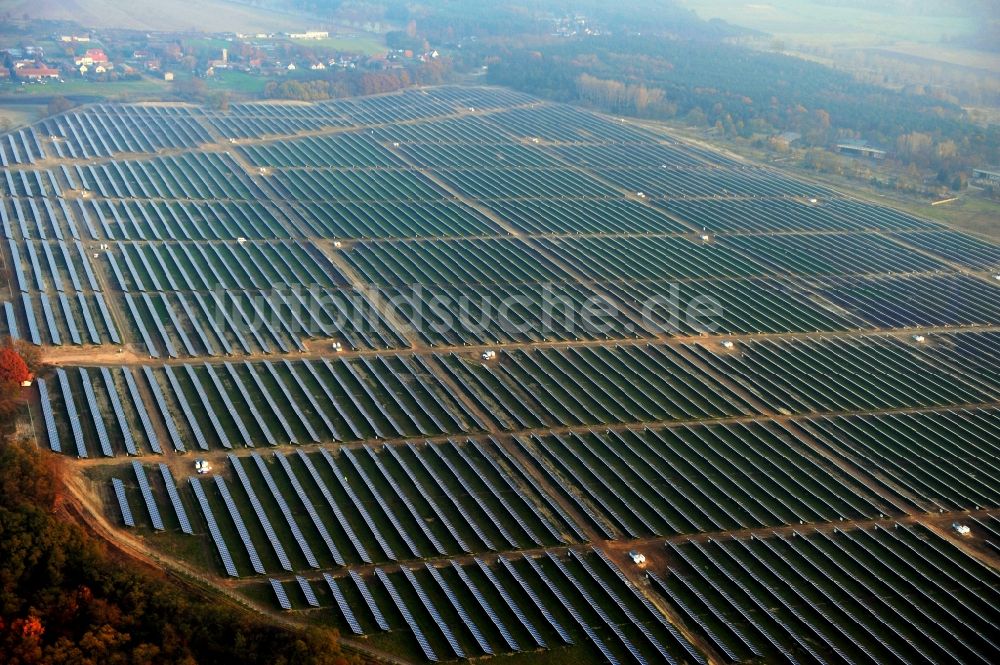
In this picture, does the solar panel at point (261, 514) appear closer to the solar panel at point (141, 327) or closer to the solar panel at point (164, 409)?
the solar panel at point (164, 409)

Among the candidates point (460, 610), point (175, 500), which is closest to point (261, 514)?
point (175, 500)

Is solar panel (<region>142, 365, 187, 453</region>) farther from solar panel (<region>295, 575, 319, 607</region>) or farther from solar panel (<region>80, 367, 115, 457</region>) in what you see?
solar panel (<region>295, 575, 319, 607</region>)

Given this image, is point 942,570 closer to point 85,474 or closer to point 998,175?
point 85,474

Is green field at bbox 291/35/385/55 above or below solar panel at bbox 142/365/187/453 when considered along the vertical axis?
above

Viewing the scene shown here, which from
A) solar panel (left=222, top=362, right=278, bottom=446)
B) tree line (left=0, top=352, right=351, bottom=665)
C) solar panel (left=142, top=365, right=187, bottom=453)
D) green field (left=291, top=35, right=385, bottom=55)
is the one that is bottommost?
solar panel (left=222, top=362, right=278, bottom=446)

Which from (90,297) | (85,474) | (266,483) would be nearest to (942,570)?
(266,483)

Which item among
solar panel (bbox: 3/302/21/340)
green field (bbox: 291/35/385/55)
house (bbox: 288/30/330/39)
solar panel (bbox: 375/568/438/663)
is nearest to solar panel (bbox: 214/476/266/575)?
solar panel (bbox: 375/568/438/663)
